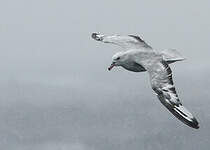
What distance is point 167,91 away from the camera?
42.2 metres

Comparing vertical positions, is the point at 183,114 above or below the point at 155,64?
below

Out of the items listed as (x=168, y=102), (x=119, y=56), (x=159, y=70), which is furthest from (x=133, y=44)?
(x=168, y=102)

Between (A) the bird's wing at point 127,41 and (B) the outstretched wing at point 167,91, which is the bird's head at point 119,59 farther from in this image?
(B) the outstretched wing at point 167,91

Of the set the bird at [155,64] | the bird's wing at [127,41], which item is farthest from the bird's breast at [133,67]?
the bird's wing at [127,41]

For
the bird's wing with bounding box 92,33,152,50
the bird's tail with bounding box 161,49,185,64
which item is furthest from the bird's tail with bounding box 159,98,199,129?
the bird's wing with bounding box 92,33,152,50

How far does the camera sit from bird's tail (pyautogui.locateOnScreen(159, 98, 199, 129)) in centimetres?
3853

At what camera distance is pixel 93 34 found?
57.3 metres

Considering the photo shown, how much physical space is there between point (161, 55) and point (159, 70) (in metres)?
3.04

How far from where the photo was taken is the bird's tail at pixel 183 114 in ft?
126

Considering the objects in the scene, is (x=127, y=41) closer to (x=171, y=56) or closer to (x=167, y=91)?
(x=171, y=56)

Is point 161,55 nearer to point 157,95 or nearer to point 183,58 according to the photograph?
point 183,58

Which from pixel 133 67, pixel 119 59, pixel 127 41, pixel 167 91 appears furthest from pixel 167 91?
pixel 127 41

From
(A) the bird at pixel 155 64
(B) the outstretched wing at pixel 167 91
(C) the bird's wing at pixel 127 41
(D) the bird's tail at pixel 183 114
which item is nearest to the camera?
(D) the bird's tail at pixel 183 114

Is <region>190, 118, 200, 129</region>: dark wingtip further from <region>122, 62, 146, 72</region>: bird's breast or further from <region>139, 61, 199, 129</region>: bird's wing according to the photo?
<region>122, 62, 146, 72</region>: bird's breast
